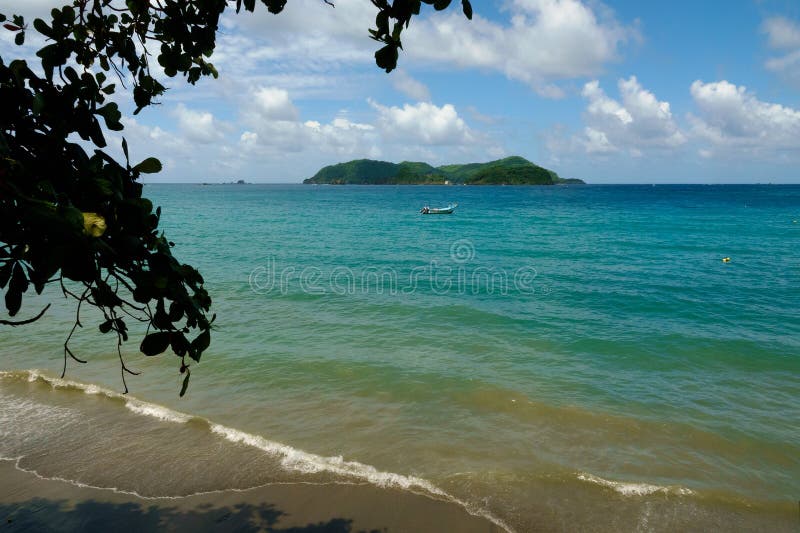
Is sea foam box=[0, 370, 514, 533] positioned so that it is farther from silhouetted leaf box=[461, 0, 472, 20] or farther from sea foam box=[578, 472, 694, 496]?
silhouetted leaf box=[461, 0, 472, 20]

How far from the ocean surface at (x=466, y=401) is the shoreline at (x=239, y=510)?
0.27m

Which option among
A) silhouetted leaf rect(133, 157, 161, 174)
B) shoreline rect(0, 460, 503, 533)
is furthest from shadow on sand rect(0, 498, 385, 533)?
silhouetted leaf rect(133, 157, 161, 174)

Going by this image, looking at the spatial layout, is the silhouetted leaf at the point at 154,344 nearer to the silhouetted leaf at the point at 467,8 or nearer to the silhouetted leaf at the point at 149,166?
the silhouetted leaf at the point at 149,166

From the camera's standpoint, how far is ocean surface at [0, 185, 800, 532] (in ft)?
24.9

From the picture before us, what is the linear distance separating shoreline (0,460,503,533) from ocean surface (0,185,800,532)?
265 mm

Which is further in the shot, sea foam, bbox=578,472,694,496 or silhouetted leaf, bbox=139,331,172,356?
sea foam, bbox=578,472,694,496

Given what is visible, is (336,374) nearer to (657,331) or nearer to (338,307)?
(338,307)

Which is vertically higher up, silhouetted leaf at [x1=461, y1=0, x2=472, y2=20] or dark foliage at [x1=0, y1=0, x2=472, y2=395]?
silhouetted leaf at [x1=461, y1=0, x2=472, y2=20]

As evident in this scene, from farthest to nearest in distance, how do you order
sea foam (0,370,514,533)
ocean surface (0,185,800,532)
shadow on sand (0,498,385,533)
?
1. ocean surface (0,185,800,532)
2. sea foam (0,370,514,533)
3. shadow on sand (0,498,385,533)

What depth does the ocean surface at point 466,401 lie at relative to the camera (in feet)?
24.9

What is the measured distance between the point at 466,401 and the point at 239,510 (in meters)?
5.22

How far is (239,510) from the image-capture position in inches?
272

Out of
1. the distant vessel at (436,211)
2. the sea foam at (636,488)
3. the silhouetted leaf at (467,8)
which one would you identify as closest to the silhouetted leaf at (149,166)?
the silhouetted leaf at (467,8)

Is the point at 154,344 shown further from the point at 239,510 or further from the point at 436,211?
the point at 436,211
